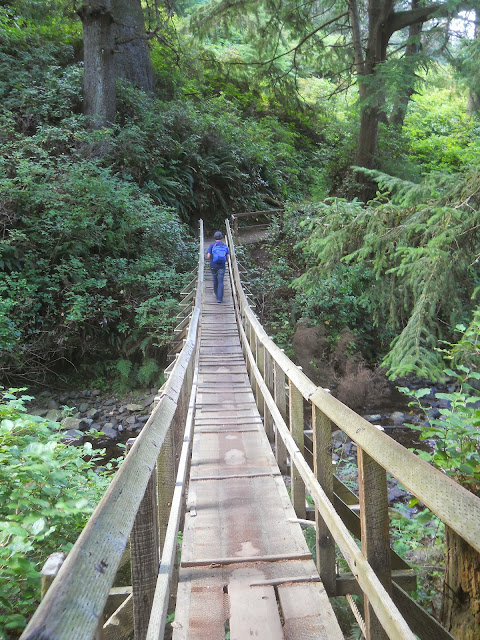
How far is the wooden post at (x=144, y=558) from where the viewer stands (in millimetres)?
1669

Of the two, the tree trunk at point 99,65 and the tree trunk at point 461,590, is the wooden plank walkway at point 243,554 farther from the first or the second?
the tree trunk at point 99,65

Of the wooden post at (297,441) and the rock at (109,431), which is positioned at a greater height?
the wooden post at (297,441)

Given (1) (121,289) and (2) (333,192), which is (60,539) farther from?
(2) (333,192)

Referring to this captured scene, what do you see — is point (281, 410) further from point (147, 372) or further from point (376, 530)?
point (147, 372)

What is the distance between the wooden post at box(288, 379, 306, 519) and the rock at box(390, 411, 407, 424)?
22.2 feet

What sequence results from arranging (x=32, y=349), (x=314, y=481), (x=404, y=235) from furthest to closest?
(x=32, y=349)
(x=404, y=235)
(x=314, y=481)


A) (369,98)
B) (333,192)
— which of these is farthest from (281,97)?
(369,98)

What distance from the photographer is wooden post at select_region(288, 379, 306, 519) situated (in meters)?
3.25

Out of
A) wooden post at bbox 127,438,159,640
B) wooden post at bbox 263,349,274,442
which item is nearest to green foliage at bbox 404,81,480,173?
wooden post at bbox 263,349,274,442

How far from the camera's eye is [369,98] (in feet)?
37.9

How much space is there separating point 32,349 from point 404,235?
8.72m

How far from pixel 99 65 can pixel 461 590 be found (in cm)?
1604

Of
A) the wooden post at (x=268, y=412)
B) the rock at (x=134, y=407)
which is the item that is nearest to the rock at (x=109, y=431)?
the rock at (x=134, y=407)

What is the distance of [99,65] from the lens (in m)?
13.9
